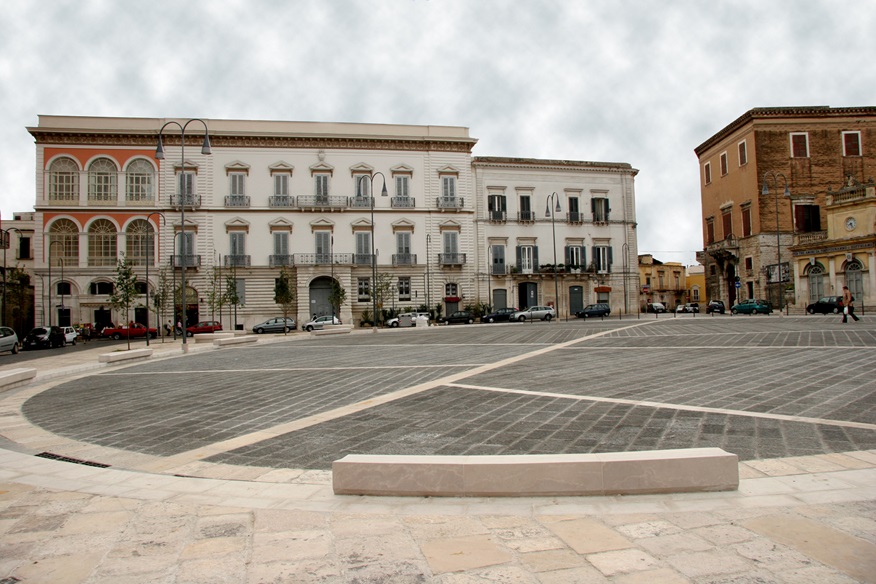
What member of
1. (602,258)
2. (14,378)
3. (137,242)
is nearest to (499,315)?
(602,258)

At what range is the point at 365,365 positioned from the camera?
13.1 metres

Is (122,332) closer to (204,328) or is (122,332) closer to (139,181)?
(204,328)

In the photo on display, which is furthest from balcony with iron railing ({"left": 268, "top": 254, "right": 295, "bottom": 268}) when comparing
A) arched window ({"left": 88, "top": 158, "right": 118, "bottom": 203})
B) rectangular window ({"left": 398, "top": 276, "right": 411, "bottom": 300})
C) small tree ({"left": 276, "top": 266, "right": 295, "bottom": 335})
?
arched window ({"left": 88, "top": 158, "right": 118, "bottom": 203})

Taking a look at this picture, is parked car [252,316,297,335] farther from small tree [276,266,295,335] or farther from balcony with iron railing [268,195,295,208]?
balcony with iron railing [268,195,295,208]

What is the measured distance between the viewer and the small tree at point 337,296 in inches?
1612

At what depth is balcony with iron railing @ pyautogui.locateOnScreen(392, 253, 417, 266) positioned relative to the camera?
4425cm

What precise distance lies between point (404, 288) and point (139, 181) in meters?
20.5

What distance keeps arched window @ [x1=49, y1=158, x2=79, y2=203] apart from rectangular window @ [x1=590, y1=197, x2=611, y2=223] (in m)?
39.7

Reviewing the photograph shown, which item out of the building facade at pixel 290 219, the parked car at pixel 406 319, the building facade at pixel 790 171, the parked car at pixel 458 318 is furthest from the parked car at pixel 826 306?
the parked car at pixel 406 319

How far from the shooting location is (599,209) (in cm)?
4956

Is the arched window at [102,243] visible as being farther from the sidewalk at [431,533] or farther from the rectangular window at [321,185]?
the sidewalk at [431,533]

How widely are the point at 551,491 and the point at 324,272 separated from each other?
39841 mm

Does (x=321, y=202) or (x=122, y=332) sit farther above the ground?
(x=321, y=202)

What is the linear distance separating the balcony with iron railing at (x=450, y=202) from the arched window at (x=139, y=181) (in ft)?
68.7
